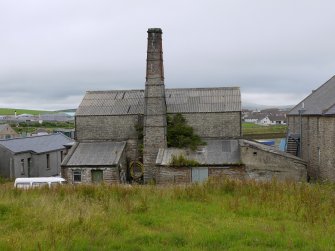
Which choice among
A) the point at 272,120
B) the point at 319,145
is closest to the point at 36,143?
the point at 319,145

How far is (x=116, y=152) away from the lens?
26.5 metres

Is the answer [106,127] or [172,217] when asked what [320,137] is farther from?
[172,217]

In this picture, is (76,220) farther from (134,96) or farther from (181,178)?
(134,96)

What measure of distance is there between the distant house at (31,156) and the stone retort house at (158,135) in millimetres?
4705

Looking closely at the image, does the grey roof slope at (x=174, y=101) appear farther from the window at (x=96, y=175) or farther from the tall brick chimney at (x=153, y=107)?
the window at (x=96, y=175)

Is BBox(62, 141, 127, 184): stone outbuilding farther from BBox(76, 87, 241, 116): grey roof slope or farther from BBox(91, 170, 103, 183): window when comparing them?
BBox(76, 87, 241, 116): grey roof slope

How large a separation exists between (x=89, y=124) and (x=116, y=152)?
10.8 feet

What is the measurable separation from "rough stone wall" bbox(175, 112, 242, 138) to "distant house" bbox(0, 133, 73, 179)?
33.3 feet

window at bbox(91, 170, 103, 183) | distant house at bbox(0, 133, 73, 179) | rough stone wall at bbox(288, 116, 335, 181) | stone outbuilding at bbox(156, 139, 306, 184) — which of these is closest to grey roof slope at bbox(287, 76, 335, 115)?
rough stone wall at bbox(288, 116, 335, 181)

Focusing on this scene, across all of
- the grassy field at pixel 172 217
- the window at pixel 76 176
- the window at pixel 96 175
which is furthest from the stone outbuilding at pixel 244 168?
the grassy field at pixel 172 217

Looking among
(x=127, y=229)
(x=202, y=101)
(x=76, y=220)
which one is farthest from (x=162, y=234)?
(x=202, y=101)

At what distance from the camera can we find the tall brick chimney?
26.2 m

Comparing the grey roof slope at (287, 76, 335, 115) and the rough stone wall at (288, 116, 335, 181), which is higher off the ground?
the grey roof slope at (287, 76, 335, 115)

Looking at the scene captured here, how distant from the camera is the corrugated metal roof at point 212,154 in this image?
79.4 ft
